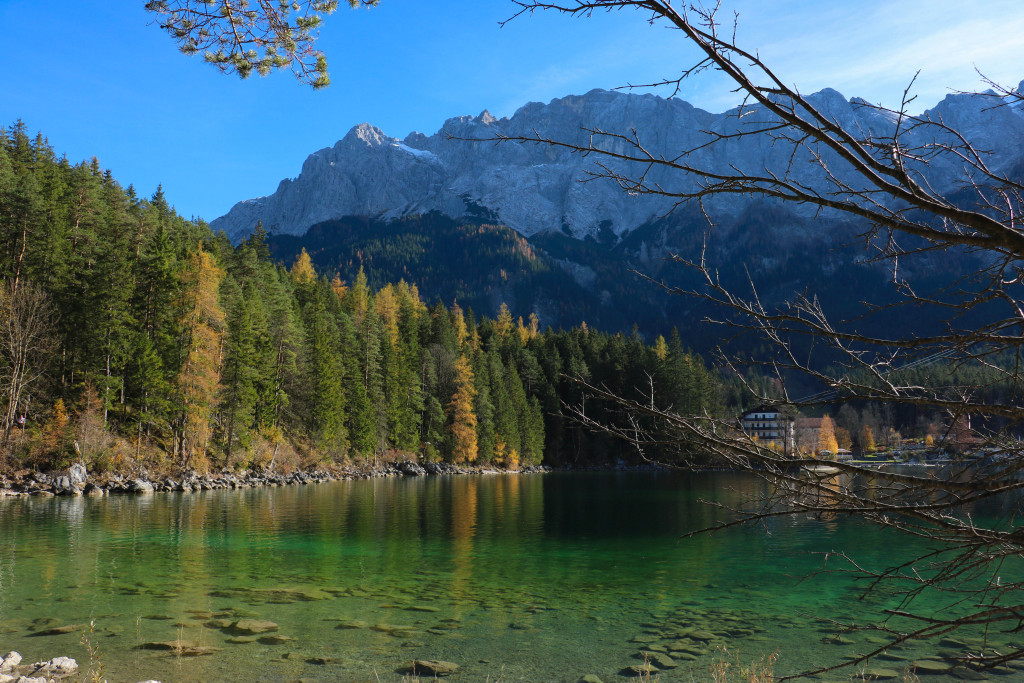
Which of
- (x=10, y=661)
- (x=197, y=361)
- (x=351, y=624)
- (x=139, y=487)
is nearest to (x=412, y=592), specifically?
(x=351, y=624)

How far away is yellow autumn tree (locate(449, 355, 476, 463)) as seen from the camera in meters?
61.5

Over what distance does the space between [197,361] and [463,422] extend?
1180 inches

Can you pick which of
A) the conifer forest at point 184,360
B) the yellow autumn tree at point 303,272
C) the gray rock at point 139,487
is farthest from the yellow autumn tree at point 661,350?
the gray rock at point 139,487

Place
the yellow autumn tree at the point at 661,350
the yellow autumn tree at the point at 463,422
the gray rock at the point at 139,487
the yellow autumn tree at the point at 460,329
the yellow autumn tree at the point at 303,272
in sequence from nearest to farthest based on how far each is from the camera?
the gray rock at the point at 139,487 → the yellow autumn tree at the point at 463,422 → the yellow autumn tree at the point at 303,272 → the yellow autumn tree at the point at 460,329 → the yellow autumn tree at the point at 661,350

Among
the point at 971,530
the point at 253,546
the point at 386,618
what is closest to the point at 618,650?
the point at 386,618

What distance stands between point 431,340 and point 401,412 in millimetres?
15610

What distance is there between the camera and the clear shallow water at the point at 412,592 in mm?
8883

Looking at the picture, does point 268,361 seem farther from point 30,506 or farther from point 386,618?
point 386,618

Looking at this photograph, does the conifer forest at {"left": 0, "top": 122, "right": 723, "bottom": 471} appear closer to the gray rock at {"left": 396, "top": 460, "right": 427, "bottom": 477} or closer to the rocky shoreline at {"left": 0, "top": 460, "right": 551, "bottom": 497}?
the rocky shoreline at {"left": 0, "top": 460, "right": 551, "bottom": 497}

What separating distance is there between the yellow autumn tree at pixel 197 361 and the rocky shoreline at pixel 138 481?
203 cm

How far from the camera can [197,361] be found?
118ft

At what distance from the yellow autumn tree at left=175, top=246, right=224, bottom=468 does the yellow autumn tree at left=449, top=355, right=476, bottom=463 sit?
27.4m

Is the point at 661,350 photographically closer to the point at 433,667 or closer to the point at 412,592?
the point at 412,592

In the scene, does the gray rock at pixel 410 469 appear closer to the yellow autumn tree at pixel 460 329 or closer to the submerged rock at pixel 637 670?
the yellow autumn tree at pixel 460 329
